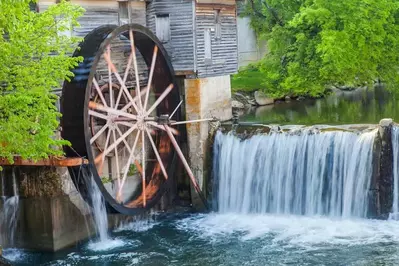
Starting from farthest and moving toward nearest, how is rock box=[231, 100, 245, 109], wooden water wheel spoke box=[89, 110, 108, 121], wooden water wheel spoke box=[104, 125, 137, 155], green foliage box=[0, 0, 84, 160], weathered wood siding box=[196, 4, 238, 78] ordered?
rock box=[231, 100, 245, 109]
weathered wood siding box=[196, 4, 238, 78]
wooden water wheel spoke box=[104, 125, 137, 155]
wooden water wheel spoke box=[89, 110, 108, 121]
green foliage box=[0, 0, 84, 160]

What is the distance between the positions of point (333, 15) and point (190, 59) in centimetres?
586

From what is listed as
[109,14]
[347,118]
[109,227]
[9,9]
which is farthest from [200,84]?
[9,9]

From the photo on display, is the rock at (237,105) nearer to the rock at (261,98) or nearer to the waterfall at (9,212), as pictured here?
the rock at (261,98)

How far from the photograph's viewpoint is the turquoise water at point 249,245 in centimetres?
1372

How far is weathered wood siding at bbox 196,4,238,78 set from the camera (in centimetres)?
1845

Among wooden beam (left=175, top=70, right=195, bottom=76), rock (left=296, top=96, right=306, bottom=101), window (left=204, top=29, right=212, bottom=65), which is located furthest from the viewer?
rock (left=296, top=96, right=306, bottom=101)

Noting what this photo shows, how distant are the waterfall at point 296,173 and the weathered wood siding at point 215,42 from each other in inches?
76.9

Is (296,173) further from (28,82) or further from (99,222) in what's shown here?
(28,82)

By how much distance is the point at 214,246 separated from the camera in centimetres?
1491

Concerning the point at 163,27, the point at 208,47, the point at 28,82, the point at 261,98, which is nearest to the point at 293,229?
the point at 208,47

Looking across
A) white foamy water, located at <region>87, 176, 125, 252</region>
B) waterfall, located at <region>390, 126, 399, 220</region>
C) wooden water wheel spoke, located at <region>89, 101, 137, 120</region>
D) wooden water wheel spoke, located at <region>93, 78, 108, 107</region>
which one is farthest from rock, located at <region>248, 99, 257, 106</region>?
white foamy water, located at <region>87, 176, 125, 252</region>

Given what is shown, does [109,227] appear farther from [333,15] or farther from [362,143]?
[333,15]

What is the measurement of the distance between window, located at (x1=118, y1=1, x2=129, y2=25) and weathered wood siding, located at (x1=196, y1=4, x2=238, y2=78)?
6.10 feet

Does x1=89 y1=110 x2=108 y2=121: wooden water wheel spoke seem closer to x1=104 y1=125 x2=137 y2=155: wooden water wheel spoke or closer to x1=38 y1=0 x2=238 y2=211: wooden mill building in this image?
x1=104 y1=125 x2=137 y2=155: wooden water wheel spoke
